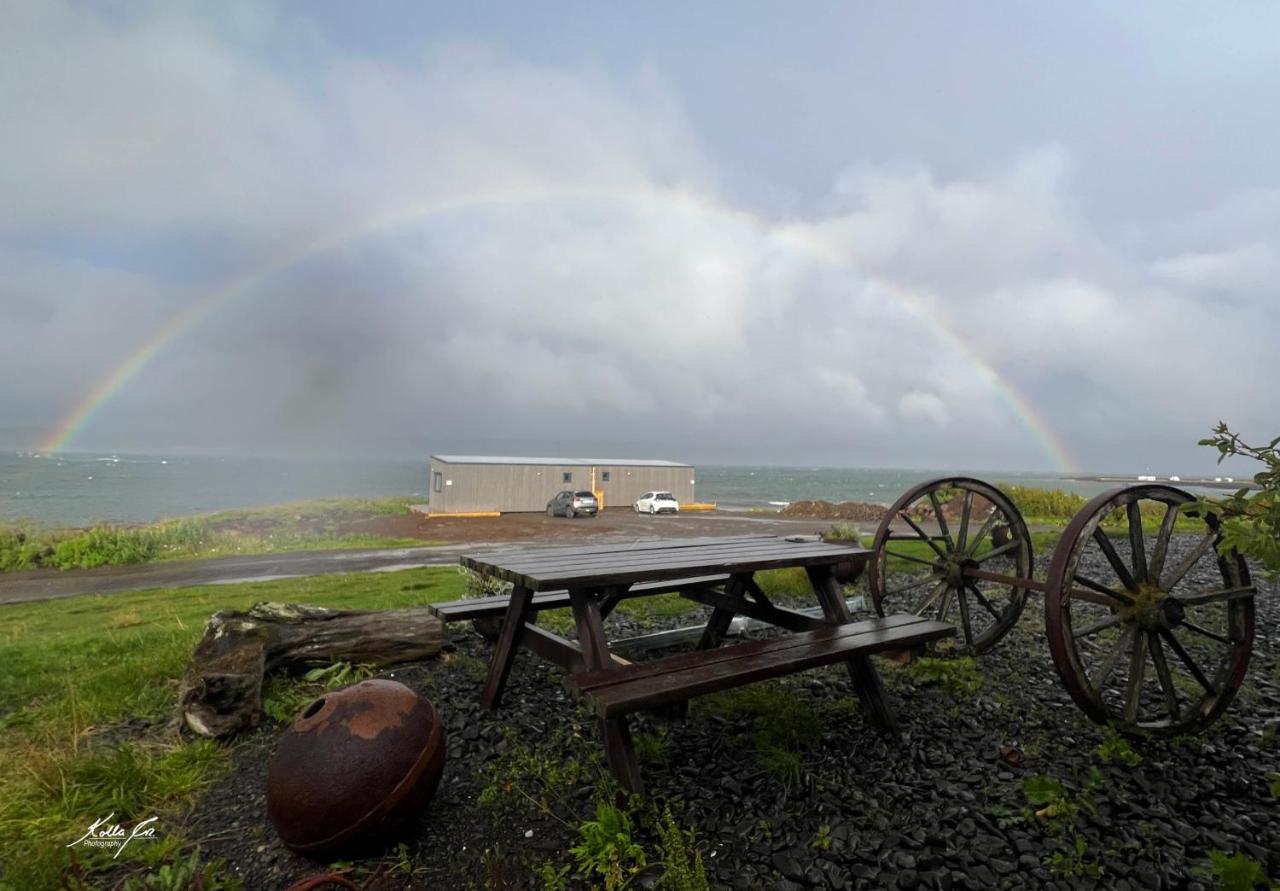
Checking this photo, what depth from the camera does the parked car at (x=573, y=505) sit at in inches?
1328

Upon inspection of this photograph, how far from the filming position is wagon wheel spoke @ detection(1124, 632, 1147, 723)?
11.3ft

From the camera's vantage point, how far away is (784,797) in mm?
3105

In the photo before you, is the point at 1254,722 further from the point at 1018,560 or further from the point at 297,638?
the point at 297,638

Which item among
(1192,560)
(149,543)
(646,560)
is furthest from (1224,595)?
(149,543)

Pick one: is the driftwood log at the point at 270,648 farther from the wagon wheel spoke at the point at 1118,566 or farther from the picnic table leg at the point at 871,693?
the wagon wheel spoke at the point at 1118,566

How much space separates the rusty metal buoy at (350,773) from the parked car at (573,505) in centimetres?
3083

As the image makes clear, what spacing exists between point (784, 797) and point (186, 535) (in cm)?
2362

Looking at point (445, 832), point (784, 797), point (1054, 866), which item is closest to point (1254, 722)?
point (1054, 866)

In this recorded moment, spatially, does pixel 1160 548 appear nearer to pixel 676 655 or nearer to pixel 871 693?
pixel 871 693

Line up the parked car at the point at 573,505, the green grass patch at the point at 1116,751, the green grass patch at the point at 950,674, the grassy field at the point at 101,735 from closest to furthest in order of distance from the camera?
the grassy field at the point at 101,735
the green grass patch at the point at 1116,751
the green grass patch at the point at 950,674
the parked car at the point at 573,505

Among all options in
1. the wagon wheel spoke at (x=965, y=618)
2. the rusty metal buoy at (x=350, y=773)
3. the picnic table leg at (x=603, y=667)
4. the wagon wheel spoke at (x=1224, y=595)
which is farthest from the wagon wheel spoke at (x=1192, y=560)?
the rusty metal buoy at (x=350, y=773)

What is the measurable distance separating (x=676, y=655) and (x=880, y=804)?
1205 millimetres

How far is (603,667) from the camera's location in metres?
3.41

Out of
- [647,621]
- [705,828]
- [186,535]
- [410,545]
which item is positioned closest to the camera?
[705,828]
